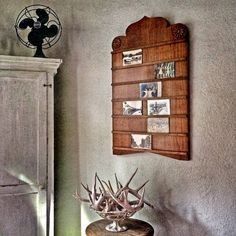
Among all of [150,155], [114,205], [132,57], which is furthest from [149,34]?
[114,205]

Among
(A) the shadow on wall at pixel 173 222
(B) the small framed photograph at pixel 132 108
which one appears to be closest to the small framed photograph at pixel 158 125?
(B) the small framed photograph at pixel 132 108

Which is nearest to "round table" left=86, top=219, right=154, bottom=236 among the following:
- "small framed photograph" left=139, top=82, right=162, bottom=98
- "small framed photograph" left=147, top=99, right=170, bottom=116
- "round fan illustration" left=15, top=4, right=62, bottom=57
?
"small framed photograph" left=147, top=99, right=170, bottom=116

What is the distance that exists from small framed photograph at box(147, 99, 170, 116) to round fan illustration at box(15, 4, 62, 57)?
1025 millimetres

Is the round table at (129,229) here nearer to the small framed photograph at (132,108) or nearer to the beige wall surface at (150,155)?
the beige wall surface at (150,155)

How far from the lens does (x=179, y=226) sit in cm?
240

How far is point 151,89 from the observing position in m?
2.54

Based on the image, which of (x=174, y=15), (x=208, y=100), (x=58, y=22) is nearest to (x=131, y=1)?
(x=174, y=15)

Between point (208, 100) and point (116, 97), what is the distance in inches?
32.3

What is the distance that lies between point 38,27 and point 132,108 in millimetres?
1052

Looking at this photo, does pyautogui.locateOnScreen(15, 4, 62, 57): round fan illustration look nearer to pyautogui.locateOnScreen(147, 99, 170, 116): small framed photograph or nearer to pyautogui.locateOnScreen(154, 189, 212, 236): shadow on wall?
pyautogui.locateOnScreen(147, 99, 170, 116): small framed photograph

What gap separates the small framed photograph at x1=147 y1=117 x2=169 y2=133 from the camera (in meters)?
2.45

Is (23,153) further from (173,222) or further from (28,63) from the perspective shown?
(173,222)

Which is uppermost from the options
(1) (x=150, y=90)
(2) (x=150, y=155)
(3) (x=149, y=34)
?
(3) (x=149, y=34)

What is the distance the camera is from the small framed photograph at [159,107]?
2.45 meters
